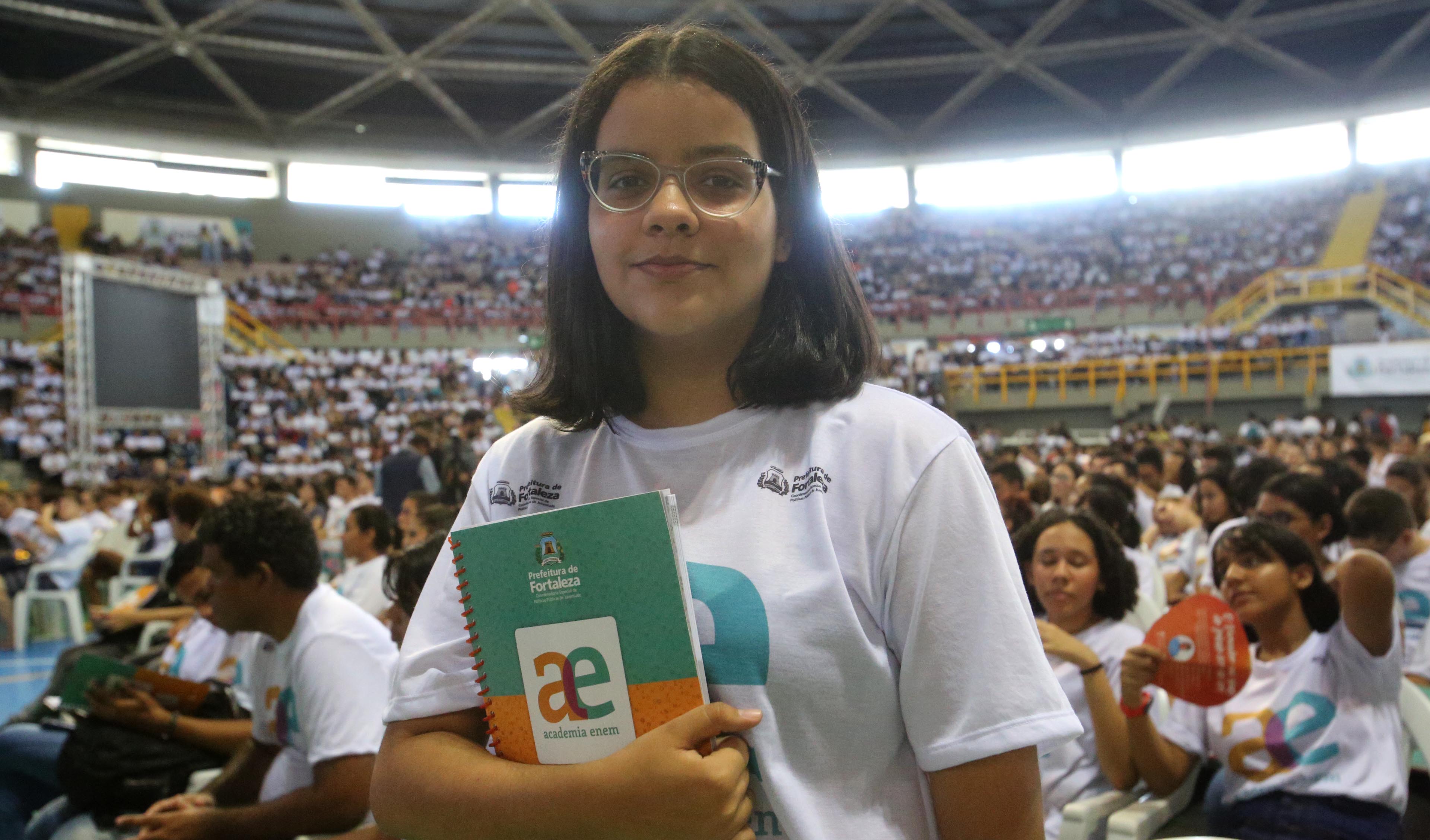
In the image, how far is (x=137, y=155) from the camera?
25203mm

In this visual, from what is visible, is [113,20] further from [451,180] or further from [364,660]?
[364,660]

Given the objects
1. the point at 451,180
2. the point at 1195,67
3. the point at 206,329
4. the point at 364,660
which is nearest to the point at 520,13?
the point at 451,180

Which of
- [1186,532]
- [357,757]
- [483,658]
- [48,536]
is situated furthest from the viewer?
[48,536]

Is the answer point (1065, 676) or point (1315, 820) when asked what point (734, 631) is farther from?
point (1315, 820)

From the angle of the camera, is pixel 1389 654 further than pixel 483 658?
Yes

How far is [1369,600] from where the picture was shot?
2.31 meters

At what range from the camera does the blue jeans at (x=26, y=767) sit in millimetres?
3090

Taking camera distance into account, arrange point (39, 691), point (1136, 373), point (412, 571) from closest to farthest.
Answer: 1. point (412, 571)
2. point (39, 691)
3. point (1136, 373)

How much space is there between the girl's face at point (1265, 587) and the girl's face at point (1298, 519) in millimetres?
1031

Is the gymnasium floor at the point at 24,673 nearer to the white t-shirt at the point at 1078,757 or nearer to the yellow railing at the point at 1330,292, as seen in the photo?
the white t-shirt at the point at 1078,757

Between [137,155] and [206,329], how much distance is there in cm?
1399

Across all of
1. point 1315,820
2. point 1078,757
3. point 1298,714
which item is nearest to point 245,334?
point 1078,757

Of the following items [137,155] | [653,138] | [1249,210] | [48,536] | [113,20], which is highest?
[113,20]

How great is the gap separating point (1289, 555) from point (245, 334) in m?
21.0
